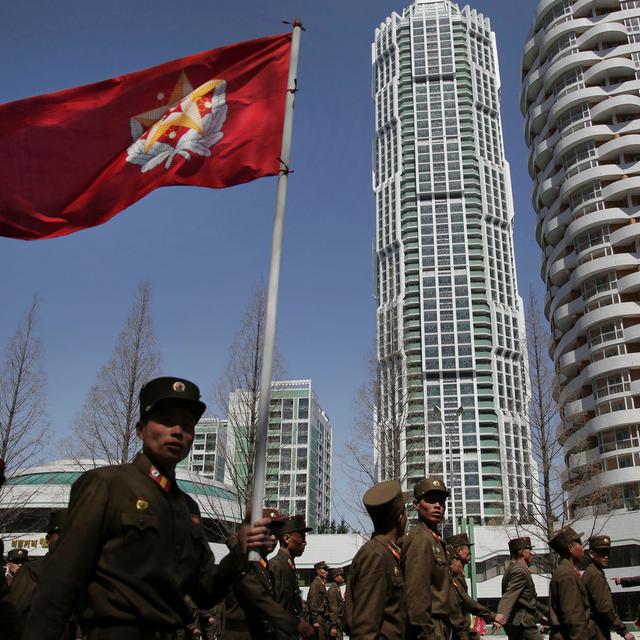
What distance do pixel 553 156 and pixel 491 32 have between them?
8688cm

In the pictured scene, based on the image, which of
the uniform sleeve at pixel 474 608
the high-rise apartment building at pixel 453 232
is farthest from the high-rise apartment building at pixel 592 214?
the high-rise apartment building at pixel 453 232

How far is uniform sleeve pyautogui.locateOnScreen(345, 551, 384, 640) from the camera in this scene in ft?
13.4

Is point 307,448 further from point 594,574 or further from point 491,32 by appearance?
point 594,574

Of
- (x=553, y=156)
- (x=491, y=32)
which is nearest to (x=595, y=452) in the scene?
(x=553, y=156)

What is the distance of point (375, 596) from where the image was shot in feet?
13.6

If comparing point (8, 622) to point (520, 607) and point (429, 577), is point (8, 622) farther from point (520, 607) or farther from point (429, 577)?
point (520, 607)

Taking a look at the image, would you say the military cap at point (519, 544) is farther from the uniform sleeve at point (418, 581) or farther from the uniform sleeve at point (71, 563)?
the uniform sleeve at point (71, 563)

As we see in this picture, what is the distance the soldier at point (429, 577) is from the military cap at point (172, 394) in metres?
2.62

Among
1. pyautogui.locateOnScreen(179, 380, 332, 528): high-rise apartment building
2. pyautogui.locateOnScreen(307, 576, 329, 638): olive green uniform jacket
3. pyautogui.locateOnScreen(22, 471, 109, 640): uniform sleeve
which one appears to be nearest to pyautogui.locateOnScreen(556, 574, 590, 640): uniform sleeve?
pyautogui.locateOnScreen(22, 471, 109, 640): uniform sleeve

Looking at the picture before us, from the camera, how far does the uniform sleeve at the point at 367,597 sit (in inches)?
160

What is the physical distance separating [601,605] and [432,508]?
2182mm

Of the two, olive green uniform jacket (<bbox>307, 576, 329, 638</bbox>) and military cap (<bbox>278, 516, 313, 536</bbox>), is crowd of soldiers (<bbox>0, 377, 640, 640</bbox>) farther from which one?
olive green uniform jacket (<bbox>307, 576, 329, 638</bbox>)

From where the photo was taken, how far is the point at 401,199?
117375mm

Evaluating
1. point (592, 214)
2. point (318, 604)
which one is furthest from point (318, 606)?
point (592, 214)
